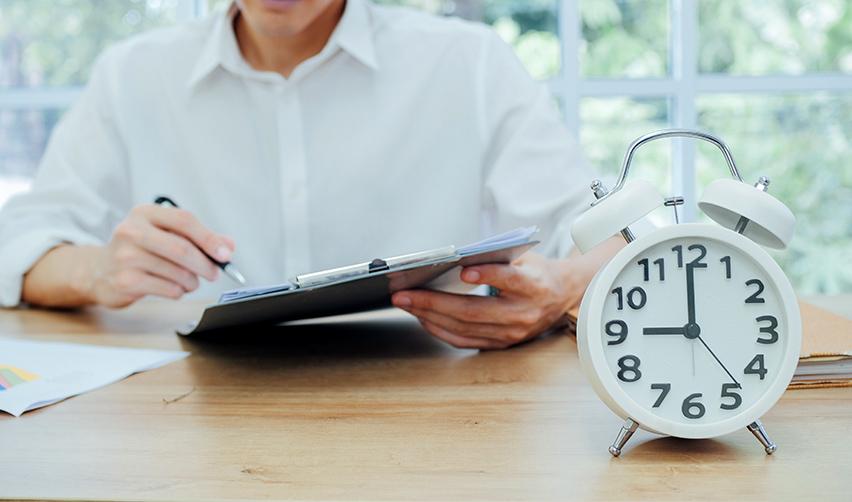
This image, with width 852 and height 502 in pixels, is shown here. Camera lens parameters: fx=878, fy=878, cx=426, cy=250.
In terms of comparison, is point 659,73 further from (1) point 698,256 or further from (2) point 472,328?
(1) point 698,256

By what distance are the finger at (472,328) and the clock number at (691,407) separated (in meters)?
0.38

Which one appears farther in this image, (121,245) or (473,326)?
(121,245)

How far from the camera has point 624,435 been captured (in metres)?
0.59

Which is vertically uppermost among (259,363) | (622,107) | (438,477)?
(438,477)

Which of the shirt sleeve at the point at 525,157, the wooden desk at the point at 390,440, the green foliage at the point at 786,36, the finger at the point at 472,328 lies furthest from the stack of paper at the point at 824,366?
the green foliage at the point at 786,36

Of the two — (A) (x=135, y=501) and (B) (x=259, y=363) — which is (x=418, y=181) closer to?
(B) (x=259, y=363)

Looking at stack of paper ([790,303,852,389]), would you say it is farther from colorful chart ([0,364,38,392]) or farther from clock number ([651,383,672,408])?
colorful chart ([0,364,38,392])

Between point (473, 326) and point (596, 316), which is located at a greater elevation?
point (596, 316)

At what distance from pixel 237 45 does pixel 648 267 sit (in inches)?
48.3

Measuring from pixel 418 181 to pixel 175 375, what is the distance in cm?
85

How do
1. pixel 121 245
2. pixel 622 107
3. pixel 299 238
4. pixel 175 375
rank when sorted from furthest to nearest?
pixel 622 107 < pixel 299 238 < pixel 121 245 < pixel 175 375

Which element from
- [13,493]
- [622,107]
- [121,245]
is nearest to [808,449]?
[13,493]

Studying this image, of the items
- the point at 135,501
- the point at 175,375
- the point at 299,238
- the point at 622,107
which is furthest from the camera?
the point at 622,107

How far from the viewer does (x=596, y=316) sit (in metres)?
0.58
